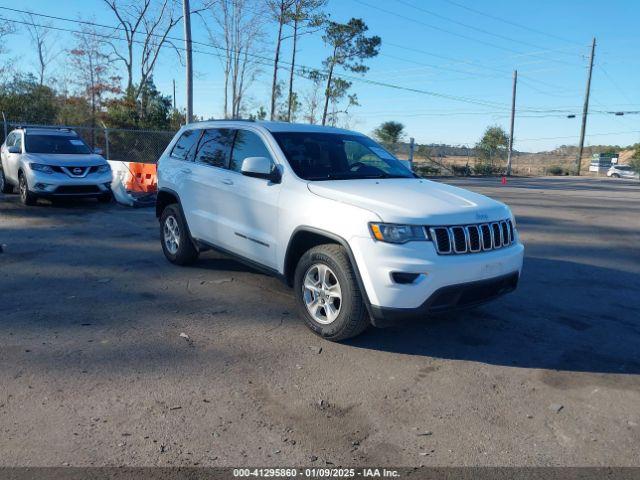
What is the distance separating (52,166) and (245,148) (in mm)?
7389

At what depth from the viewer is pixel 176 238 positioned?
22.3 feet

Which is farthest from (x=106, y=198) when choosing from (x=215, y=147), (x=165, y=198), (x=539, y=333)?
(x=539, y=333)

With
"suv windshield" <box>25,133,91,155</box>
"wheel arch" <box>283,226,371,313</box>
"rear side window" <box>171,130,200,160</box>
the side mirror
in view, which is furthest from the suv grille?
"suv windshield" <box>25,133,91,155</box>

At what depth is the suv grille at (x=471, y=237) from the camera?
4082 mm

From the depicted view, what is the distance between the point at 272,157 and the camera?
5.20 metres

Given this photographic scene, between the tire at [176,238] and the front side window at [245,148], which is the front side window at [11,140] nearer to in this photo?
the tire at [176,238]

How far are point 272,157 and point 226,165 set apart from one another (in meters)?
0.83

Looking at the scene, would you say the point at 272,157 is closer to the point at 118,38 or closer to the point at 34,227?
the point at 34,227

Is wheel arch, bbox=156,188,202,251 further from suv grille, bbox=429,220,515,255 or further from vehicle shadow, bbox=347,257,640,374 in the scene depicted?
suv grille, bbox=429,220,515,255

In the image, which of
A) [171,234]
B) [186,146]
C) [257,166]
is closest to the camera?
[257,166]

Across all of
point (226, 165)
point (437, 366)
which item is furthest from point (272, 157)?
point (437, 366)

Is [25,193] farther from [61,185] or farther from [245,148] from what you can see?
[245,148]

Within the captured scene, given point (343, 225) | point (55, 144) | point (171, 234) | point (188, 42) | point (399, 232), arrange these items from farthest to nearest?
point (188, 42)
point (55, 144)
point (171, 234)
point (343, 225)
point (399, 232)

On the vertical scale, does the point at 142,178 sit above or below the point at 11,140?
below
